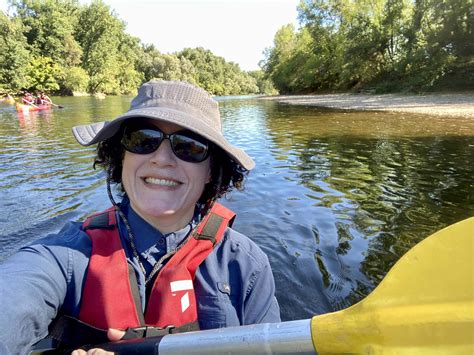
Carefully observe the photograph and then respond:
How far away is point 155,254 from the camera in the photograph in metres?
1.57

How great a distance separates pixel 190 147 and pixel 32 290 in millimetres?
760

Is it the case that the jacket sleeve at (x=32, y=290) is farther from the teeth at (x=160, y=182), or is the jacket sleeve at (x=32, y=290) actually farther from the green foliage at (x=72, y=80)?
the green foliage at (x=72, y=80)

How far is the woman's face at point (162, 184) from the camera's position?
5.13 feet

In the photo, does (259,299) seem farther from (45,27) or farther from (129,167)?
(45,27)

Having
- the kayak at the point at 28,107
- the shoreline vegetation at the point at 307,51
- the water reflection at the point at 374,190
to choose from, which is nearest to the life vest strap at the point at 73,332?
the water reflection at the point at 374,190

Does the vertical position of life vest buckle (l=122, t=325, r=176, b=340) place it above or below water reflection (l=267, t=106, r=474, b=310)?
above

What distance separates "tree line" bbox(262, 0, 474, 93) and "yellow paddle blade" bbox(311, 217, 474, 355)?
92.4 feet

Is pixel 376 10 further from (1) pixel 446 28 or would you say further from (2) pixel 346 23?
(1) pixel 446 28

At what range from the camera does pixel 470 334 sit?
0.98 meters

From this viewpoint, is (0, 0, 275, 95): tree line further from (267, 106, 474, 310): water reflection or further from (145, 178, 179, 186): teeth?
(145, 178, 179, 186): teeth

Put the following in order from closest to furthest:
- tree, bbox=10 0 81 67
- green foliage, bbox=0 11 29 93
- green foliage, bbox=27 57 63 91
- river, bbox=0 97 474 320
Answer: river, bbox=0 97 474 320 → green foliage, bbox=0 11 29 93 → green foliage, bbox=27 57 63 91 → tree, bbox=10 0 81 67

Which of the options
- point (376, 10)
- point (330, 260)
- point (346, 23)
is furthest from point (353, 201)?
point (346, 23)

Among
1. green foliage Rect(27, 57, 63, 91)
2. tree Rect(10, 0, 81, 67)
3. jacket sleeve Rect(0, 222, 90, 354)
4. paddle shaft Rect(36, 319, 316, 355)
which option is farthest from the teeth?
tree Rect(10, 0, 81, 67)

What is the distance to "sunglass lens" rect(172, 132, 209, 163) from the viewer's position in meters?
1.56
